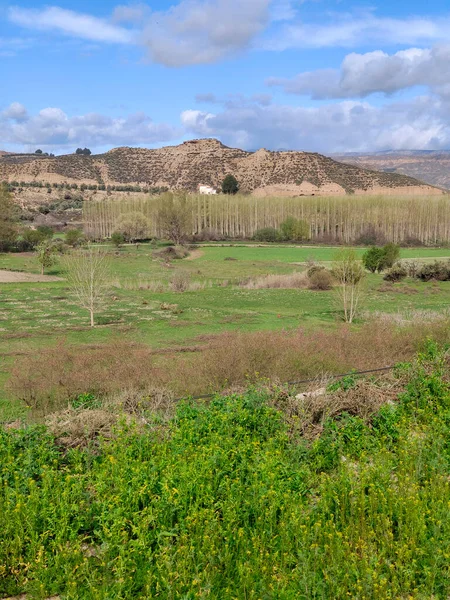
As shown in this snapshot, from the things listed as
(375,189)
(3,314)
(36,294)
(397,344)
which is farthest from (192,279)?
(375,189)

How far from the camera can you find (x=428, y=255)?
7019 centimetres

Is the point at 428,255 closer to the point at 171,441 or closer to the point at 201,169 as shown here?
the point at 171,441

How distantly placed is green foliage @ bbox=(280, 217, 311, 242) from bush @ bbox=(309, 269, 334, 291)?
45.1m

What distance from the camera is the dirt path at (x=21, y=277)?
45325 mm

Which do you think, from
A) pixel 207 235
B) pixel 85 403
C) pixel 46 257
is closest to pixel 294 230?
pixel 207 235

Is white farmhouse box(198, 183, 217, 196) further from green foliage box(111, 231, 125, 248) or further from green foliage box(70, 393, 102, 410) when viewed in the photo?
green foliage box(70, 393, 102, 410)

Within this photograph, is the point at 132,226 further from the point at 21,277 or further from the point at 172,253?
the point at 21,277

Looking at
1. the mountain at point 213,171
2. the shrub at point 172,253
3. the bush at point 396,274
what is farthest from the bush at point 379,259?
the mountain at point 213,171

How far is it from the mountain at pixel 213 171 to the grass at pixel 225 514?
12372 cm

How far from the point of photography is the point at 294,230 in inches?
3492

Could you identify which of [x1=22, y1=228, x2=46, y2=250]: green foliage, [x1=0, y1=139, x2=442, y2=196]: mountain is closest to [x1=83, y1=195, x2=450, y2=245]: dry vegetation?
[x1=22, y1=228, x2=46, y2=250]: green foliage

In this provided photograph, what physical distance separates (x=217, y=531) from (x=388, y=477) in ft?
A: 7.47

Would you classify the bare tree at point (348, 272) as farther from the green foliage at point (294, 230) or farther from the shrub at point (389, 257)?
the green foliage at point (294, 230)

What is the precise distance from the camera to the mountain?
439 feet
